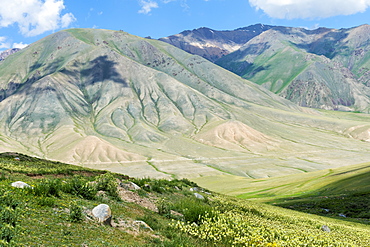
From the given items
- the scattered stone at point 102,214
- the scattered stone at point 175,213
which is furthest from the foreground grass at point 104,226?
the scattered stone at point 102,214

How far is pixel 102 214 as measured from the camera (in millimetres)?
13445

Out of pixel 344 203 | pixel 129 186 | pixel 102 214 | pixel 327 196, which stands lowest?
pixel 327 196

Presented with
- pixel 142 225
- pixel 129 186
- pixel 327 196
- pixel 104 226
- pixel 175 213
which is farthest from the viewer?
pixel 327 196

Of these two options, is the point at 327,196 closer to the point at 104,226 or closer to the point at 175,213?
the point at 175,213

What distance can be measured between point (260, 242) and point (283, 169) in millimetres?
166868

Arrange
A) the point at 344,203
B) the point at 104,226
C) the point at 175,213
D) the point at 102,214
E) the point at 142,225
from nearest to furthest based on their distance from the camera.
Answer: the point at 104,226 → the point at 102,214 → the point at 142,225 → the point at 175,213 → the point at 344,203

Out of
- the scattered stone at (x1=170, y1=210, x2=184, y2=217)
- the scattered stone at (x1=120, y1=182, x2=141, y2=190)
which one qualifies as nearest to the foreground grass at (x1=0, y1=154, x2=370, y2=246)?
the scattered stone at (x1=170, y1=210, x2=184, y2=217)

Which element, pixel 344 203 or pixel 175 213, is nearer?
pixel 175 213

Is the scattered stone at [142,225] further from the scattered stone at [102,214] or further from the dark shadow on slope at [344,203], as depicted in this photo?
the dark shadow on slope at [344,203]

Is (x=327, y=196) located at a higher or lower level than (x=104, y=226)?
lower

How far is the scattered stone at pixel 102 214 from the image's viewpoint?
43.5ft

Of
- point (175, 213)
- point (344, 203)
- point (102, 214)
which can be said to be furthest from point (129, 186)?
point (344, 203)

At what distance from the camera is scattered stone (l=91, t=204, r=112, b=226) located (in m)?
13.3

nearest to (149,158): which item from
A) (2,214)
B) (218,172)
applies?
(218,172)
